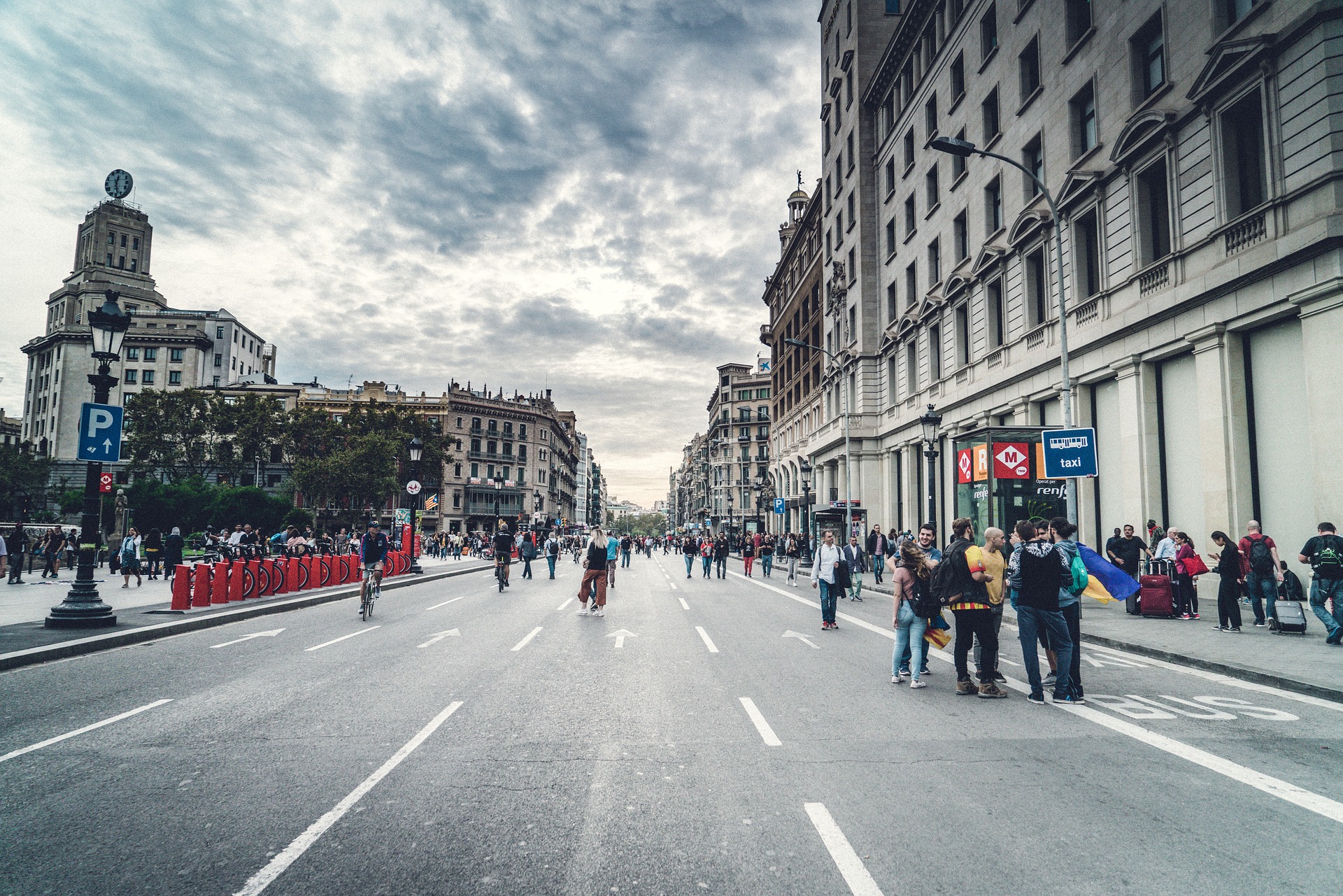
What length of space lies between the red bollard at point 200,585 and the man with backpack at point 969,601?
15007 mm

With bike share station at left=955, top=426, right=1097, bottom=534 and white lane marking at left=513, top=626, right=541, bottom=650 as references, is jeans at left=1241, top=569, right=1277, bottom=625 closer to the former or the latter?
bike share station at left=955, top=426, right=1097, bottom=534

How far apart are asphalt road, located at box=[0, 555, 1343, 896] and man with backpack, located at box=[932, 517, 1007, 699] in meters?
0.31

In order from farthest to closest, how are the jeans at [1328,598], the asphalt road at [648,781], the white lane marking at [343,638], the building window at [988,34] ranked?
the building window at [988,34], the white lane marking at [343,638], the jeans at [1328,598], the asphalt road at [648,781]

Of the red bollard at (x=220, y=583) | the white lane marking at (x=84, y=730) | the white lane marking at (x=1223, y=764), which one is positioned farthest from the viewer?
the red bollard at (x=220, y=583)

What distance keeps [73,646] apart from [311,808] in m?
8.79

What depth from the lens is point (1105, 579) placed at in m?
8.73

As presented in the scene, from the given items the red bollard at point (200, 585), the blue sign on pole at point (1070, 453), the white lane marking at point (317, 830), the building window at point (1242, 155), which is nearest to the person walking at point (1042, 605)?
the white lane marking at point (317, 830)

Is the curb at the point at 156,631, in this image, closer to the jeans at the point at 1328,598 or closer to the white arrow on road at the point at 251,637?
the white arrow on road at the point at 251,637

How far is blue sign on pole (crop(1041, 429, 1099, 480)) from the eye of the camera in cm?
1509

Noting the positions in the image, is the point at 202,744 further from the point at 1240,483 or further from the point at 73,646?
the point at 1240,483

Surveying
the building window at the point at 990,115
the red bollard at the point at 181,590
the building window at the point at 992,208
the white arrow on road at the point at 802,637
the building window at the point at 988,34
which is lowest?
the white arrow on road at the point at 802,637

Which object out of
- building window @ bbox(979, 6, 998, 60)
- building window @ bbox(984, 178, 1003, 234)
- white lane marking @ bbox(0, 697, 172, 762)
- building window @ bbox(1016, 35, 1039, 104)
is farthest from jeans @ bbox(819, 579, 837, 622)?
building window @ bbox(979, 6, 998, 60)

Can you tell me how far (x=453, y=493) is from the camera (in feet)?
303

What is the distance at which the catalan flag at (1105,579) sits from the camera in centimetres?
863
